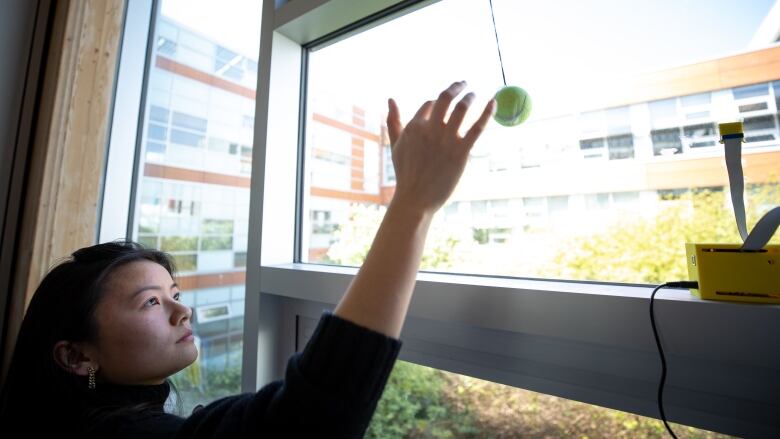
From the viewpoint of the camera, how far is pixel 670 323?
52cm

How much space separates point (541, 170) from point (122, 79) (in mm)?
1691

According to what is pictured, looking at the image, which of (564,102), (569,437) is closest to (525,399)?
(569,437)

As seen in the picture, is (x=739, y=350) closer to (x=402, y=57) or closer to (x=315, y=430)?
(x=315, y=430)

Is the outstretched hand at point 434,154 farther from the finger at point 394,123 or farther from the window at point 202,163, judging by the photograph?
the window at point 202,163

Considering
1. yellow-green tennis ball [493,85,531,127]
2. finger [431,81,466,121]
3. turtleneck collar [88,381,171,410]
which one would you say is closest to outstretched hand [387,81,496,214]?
finger [431,81,466,121]

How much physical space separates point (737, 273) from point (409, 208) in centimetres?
46

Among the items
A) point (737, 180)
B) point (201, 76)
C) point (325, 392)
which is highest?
point (201, 76)

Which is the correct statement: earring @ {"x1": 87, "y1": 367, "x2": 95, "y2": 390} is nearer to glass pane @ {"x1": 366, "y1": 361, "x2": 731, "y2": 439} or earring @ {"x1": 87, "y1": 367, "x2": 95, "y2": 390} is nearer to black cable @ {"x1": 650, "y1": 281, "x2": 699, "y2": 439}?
glass pane @ {"x1": 366, "y1": 361, "x2": 731, "y2": 439}

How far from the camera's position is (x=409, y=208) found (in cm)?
48

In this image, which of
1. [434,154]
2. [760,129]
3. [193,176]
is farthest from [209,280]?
[760,129]

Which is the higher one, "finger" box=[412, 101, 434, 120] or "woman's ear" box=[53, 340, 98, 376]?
"finger" box=[412, 101, 434, 120]

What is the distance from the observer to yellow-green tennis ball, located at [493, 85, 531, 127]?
2.09 ft

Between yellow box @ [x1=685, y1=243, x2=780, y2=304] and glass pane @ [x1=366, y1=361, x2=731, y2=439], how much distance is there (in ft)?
0.84

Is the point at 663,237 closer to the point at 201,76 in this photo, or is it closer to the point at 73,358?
the point at 73,358
